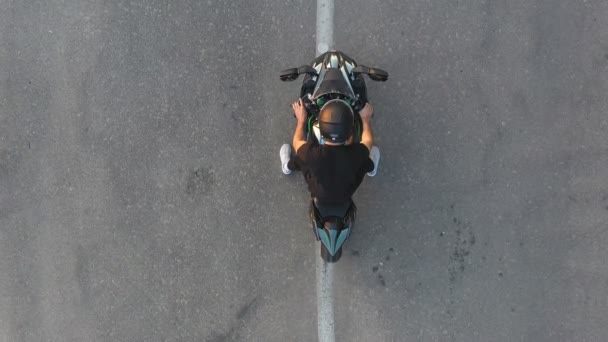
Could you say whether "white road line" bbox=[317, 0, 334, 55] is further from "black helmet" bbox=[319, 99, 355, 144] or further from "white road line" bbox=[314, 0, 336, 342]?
"black helmet" bbox=[319, 99, 355, 144]

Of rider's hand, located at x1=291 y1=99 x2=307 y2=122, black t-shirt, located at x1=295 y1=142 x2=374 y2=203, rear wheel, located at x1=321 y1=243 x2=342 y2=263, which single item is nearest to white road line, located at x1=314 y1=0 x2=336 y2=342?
rear wheel, located at x1=321 y1=243 x2=342 y2=263

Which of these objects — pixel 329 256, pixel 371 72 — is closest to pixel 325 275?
pixel 329 256

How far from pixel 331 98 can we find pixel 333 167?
2.42 ft

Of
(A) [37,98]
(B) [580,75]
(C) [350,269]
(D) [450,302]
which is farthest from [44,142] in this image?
(B) [580,75]

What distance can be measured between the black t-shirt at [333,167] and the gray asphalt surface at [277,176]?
0.92 meters

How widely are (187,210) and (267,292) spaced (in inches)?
49.6

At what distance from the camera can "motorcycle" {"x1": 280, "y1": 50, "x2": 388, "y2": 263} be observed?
374cm

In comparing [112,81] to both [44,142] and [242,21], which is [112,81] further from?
[242,21]

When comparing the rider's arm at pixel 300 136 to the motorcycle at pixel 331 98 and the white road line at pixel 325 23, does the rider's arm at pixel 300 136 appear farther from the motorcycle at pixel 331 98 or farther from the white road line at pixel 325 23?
the white road line at pixel 325 23

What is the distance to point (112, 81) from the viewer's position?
4527 millimetres

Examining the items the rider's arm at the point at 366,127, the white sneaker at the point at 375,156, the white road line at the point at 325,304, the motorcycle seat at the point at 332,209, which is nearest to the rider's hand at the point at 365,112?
the rider's arm at the point at 366,127

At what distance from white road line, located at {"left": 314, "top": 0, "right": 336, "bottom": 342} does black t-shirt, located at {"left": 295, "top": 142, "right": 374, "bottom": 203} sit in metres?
1.10

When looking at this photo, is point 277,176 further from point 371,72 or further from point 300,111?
point 371,72

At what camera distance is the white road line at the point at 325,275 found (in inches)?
171
